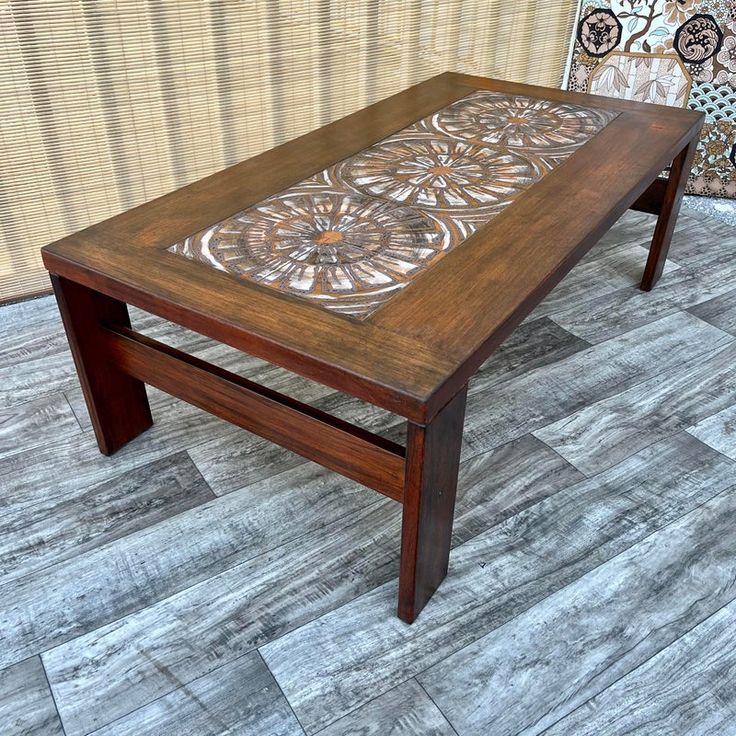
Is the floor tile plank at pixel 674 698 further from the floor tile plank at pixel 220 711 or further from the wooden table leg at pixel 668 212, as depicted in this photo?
the wooden table leg at pixel 668 212

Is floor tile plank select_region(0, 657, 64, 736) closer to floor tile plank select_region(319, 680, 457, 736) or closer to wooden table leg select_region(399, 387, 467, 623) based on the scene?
floor tile plank select_region(319, 680, 457, 736)

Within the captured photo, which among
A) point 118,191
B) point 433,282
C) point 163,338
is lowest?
point 163,338

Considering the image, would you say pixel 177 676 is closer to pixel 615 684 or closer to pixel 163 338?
→ pixel 615 684

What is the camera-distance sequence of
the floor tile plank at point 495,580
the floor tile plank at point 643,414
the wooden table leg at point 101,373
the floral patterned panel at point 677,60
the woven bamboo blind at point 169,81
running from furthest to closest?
1. the floral patterned panel at point 677,60
2. the woven bamboo blind at point 169,81
3. the floor tile plank at point 643,414
4. the wooden table leg at point 101,373
5. the floor tile plank at point 495,580

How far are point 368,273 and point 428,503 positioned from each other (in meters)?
0.34

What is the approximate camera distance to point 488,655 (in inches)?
42.0

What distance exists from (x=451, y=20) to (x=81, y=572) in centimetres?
189

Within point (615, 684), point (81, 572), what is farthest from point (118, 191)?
point (615, 684)

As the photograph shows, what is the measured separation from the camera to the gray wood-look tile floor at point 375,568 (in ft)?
3.31

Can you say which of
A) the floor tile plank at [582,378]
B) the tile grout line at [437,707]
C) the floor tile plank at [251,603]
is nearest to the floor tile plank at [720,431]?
the floor tile plank at [582,378]

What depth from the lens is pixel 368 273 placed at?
1.10m

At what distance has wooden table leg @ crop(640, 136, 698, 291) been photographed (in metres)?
1.72

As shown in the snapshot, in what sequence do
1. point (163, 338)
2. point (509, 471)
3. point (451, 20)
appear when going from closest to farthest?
point (509, 471), point (163, 338), point (451, 20)

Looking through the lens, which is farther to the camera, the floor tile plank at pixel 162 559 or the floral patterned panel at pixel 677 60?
the floral patterned panel at pixel 677 60
